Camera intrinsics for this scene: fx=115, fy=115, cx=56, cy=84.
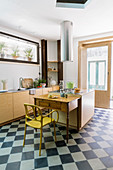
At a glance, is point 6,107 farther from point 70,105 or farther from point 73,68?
point 73,68

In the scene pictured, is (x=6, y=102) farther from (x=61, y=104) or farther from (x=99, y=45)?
(x=99, y=45)

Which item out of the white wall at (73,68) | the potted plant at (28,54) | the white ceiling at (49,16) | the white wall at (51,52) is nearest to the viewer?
the white ceiling at (49,16)

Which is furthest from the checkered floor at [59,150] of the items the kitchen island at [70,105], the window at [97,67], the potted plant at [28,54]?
the potted plant at [28,54]

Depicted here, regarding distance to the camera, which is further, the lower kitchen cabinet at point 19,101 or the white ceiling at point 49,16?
the lower kitchen cabinet at point 19,101

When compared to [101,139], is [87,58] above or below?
above

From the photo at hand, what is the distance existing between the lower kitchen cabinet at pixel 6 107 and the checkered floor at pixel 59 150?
0.87 ft

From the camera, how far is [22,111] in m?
3.25

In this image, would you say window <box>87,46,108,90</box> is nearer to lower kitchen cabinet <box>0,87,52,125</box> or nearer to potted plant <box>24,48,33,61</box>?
potted plant <box>24,48,33,61</box>

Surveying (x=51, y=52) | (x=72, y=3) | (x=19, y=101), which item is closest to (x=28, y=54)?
(x=51, y=52)

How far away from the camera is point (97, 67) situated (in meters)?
4.36

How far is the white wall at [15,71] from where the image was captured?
330 centimetres

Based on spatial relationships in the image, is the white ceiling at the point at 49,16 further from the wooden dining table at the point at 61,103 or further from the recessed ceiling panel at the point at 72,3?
the wooden dining table at the point at 61,103

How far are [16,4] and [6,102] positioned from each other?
2.14 metres

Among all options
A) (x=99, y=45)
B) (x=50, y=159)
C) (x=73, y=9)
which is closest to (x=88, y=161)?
(x=50, y=159)
